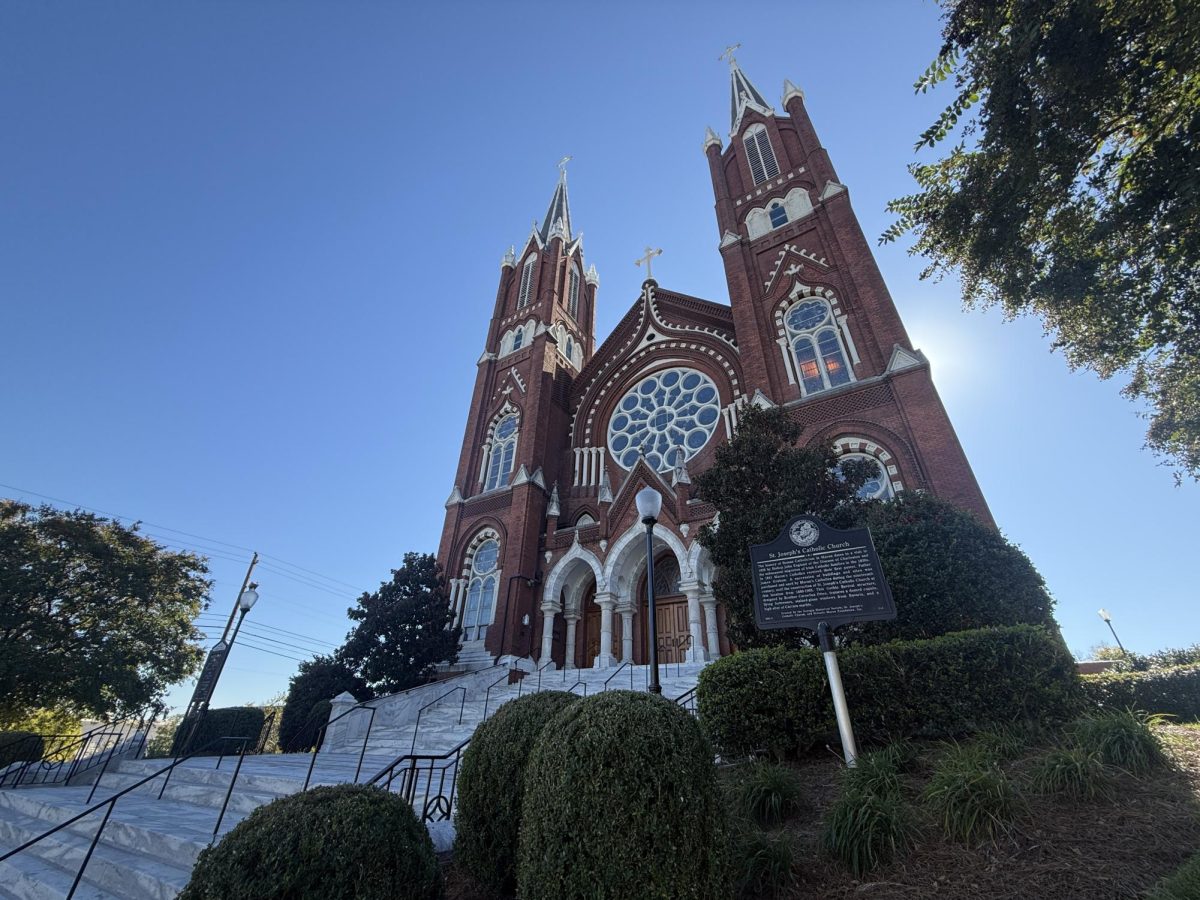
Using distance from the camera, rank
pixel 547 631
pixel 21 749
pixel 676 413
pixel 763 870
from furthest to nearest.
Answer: pixel 676 413, pixel 547 631, pixel 21 749, pixel 763 870

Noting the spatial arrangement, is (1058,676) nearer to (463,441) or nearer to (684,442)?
(684,442)

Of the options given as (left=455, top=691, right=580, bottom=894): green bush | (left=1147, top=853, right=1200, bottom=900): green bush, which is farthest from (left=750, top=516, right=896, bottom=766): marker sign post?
→ (left=455, top=691, right=580, bottom=894): green bush

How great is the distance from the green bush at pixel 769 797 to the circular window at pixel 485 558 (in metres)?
15.9

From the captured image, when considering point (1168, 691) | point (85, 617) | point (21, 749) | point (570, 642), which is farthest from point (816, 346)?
point (85, 617)

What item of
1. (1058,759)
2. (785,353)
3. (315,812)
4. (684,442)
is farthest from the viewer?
(684,442)

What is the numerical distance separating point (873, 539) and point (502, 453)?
54.5 feet

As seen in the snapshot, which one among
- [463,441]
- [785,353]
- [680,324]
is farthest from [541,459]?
[785,353]

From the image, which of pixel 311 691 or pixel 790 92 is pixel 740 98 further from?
pixel 311 691

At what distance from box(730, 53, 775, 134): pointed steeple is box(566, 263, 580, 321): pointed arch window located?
10958mm

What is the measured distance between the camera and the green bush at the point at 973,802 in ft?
12.8

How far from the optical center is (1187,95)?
667 centimetres

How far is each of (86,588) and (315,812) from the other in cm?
2346

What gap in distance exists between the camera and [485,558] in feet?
67.6

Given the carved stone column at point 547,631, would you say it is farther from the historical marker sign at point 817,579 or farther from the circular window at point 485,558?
the historical marker sign at point 817,579
